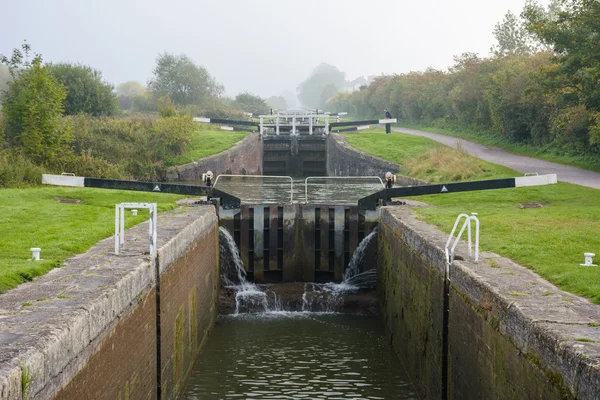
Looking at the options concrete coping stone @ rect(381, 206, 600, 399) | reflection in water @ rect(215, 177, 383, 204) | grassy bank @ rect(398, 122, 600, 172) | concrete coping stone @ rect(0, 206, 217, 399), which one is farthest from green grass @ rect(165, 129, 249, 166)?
concrete coping stone @ rect(381, 206, 600, 399)

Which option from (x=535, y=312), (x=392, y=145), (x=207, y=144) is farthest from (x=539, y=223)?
(x=207, y=144)

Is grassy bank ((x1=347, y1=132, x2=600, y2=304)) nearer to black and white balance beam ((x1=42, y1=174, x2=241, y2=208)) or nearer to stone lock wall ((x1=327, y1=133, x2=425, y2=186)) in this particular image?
black and white balance beam ((x1=42, y1=174, x2=241, y2=208))

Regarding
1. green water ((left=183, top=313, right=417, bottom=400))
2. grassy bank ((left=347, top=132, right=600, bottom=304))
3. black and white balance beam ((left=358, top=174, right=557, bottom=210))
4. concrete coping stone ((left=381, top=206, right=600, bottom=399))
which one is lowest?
green water ((left=183, top=313, right=417, bottom=400))

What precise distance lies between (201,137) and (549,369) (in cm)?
2798

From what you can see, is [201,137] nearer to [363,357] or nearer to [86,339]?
[363,357]

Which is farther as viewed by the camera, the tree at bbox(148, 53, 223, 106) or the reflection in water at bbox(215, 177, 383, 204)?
the tree at bbox(148, 53, 223, 106)

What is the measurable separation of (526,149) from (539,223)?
52.3 feet

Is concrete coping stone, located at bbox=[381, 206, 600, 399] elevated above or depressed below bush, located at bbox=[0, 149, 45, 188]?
below

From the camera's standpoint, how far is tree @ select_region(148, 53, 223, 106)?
55.9 m

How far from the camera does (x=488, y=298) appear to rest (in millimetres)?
6449

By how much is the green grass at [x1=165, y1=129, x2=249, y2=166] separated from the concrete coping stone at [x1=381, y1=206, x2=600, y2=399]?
18.8 m

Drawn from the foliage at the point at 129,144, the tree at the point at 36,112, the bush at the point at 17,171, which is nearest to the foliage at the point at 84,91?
the foliage at the point at 129,144

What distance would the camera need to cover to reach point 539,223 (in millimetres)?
11367

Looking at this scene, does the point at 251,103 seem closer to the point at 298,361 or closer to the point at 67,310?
the point at 298,361
